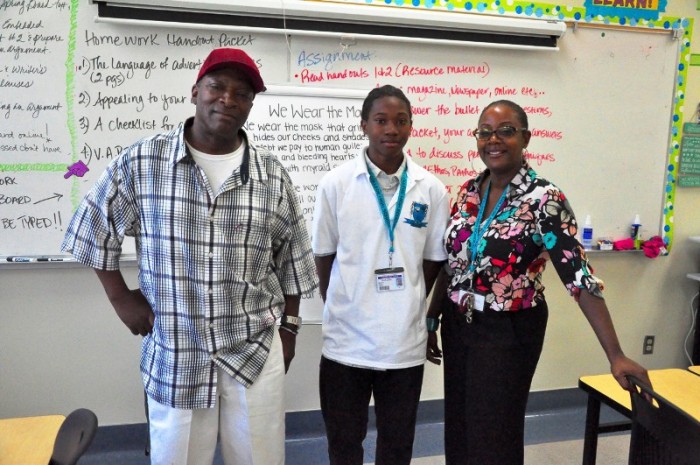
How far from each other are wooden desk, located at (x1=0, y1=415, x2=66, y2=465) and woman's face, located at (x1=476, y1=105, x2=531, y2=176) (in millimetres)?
1451

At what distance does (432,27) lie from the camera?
98.7 inches

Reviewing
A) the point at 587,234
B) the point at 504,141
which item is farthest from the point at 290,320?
the point at 587,234

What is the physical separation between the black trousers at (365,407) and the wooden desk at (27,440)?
32.5 inches

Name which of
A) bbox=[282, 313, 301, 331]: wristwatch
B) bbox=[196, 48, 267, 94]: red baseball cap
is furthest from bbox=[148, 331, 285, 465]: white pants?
bbox=[196, 48, 267, 94]: red baseball cap

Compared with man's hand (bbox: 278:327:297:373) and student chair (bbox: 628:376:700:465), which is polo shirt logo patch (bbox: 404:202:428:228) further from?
student chair (bbox: 628:376:700:465)

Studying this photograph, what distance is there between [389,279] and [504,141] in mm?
570

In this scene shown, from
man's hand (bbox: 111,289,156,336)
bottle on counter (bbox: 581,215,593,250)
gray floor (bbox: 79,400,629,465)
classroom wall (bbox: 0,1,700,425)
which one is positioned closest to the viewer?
man's hand (bbox: 111,289,156,336)

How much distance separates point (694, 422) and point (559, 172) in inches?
77.2

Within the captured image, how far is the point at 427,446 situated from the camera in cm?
263

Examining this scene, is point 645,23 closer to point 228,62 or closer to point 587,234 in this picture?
point 587,234

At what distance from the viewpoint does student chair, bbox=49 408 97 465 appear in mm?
1082

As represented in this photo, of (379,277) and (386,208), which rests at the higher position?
(386,208)

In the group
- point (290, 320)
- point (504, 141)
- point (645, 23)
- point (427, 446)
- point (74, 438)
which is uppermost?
point (645, 23)

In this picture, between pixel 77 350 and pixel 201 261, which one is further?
pixel 77 350
